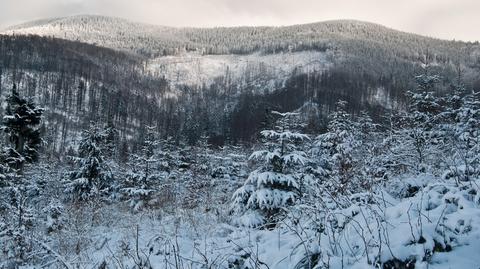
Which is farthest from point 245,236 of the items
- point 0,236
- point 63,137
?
point 63,137

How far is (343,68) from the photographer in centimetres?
18825

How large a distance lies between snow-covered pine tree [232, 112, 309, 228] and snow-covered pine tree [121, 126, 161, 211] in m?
A: 12.4

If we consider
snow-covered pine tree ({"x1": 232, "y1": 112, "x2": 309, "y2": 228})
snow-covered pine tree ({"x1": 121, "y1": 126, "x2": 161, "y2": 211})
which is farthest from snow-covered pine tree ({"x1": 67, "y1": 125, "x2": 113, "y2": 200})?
snow-covered pine tree ({"x1": 232, "y1": 112, "x2": 309, "y2": 228})

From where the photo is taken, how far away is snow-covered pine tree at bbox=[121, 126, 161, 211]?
2439cm

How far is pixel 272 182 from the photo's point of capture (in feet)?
38.1

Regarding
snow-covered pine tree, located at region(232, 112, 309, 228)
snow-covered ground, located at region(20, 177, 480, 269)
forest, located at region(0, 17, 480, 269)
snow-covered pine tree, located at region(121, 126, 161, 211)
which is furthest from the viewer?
snow-covered pine tree, located at region(121, 126, 161, 211)

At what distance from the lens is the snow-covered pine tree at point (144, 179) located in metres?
24.4

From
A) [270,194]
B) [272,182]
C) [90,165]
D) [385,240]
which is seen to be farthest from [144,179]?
[385,240]

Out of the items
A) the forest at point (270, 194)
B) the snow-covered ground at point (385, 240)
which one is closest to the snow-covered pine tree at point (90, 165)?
the forest at point (270, 194)

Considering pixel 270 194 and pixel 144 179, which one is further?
pixel 144 179

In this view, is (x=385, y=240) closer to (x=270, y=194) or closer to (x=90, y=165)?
(x=270, y=194)

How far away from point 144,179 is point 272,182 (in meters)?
14.9

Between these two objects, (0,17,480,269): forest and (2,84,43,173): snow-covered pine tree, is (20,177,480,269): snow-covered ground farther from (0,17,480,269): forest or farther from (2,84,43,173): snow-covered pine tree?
(2,84,43,173): snow-covered pine tree

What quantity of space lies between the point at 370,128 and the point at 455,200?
1034 inches
